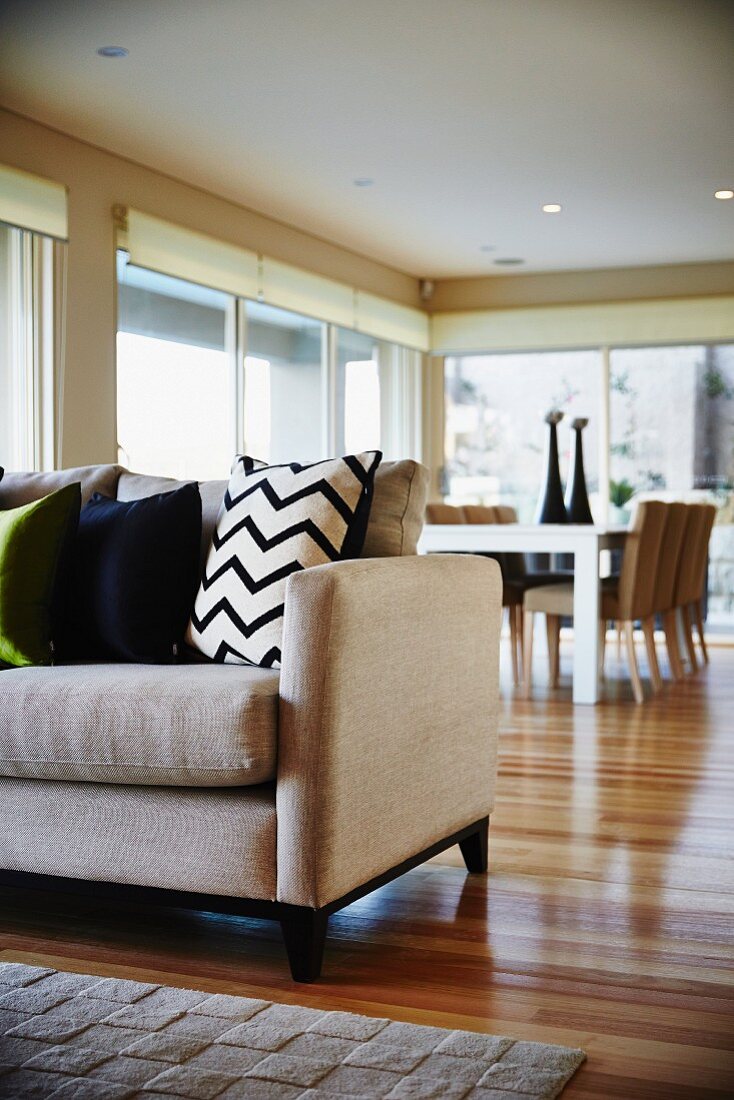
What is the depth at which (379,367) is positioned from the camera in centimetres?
895

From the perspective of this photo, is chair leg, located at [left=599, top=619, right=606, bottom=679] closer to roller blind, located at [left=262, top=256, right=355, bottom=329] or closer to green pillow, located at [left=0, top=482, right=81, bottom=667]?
roller blind, located at [left=262, top=256, right=355, bottom=329]

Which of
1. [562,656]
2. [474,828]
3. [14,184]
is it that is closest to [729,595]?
[562,656]

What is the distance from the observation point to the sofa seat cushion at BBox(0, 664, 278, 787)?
204cm

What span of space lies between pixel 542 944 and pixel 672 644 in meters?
4.40

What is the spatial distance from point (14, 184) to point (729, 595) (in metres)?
5.62

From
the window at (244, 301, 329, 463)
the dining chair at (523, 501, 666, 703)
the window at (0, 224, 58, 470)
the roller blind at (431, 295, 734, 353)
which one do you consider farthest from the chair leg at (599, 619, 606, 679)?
the roller blind at (431, 295, 734, 353)

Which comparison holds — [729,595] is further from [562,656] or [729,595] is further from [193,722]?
[193,722]

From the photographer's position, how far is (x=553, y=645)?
19.9 ft

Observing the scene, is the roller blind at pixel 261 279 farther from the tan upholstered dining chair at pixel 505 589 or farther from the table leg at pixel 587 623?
the table leg at pixel 587 623

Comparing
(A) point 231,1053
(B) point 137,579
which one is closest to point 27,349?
(B) point 137,579

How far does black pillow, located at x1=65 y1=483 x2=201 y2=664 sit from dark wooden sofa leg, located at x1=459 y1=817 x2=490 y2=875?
780mm

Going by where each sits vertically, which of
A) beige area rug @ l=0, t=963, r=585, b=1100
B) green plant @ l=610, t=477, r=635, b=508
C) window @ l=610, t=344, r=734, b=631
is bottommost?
beige area rug @ l=0, t=963, r=585, b=1100

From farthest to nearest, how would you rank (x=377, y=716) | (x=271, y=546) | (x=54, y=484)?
(x=54, y=484), (x=271, y=546), (x=377, y=716)

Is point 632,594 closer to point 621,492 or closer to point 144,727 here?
point 621,492
